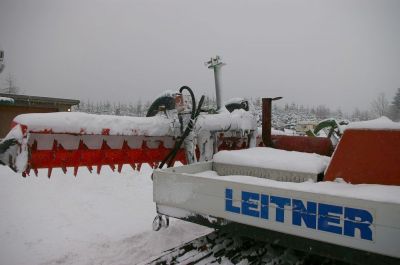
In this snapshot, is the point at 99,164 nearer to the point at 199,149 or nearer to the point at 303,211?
the point at 199,149

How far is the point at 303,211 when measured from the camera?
6.82ft

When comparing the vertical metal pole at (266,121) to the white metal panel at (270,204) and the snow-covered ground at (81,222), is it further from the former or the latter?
the snow-covered ground at (81,222)

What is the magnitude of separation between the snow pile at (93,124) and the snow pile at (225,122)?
37 centimetres

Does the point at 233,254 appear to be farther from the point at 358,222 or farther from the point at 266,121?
the point at 266,121

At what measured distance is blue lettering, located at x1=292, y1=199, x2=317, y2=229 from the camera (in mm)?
2035

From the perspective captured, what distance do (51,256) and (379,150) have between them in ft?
14.0

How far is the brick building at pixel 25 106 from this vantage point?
2109 centimetres

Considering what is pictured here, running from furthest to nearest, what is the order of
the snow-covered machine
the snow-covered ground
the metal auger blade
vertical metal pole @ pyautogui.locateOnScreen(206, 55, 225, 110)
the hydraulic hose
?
the snow-covered ground, vertical metal pole @ pyautogui.locateOnScreen(206, 55, 225, 110), the hydraulic hose, the metal auger blade, the snow-covered machine

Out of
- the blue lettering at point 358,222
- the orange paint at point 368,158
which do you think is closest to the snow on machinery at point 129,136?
the orange paint at point 368,158

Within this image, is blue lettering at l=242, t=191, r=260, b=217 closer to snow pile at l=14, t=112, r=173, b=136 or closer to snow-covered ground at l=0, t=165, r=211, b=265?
snow pile at l=14, t=112, r=173, b=136

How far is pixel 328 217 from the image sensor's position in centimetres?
199

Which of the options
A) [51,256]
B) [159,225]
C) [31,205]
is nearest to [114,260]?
[51,256]

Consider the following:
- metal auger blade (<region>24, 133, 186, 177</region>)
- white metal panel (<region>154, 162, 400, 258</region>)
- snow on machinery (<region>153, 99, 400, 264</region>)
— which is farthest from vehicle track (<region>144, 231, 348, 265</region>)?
metal auger blade (<region>24, 133, 186, 177</region>)

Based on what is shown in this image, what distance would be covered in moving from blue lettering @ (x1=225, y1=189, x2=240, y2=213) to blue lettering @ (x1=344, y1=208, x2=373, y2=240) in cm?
75
